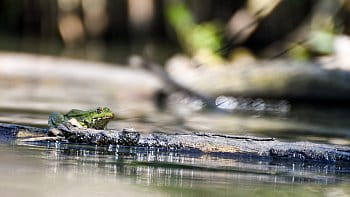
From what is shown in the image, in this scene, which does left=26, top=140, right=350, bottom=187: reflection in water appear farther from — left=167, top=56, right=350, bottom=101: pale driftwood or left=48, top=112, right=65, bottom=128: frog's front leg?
left=167, top=56, right=350, bottom=101: pale driftwood

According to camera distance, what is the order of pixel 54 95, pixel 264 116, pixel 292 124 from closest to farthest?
pixel 292 124 < pixel 264 116 < pixel 54 95

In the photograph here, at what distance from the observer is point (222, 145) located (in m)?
3.88

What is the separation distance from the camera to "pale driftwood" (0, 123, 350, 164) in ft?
12.7

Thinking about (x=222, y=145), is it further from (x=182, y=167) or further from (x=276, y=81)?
(x=276, y=81)

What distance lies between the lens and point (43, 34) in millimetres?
15328

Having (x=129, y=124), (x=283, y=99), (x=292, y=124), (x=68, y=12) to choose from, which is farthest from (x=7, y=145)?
(x=68, y=12)

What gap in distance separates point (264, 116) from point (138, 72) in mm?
1871

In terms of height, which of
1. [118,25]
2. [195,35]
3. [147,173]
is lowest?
[147,173]

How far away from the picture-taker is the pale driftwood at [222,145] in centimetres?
388

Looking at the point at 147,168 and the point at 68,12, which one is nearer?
the point at 147,168

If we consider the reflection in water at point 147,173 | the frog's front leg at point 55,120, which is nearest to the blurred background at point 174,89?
the reflection in water at point 147,173

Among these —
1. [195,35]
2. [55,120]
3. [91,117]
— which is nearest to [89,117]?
[91,117]

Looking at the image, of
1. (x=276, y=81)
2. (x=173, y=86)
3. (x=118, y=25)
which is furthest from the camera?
(x=118, y=25)

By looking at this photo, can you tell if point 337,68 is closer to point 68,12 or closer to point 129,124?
point 129,124
